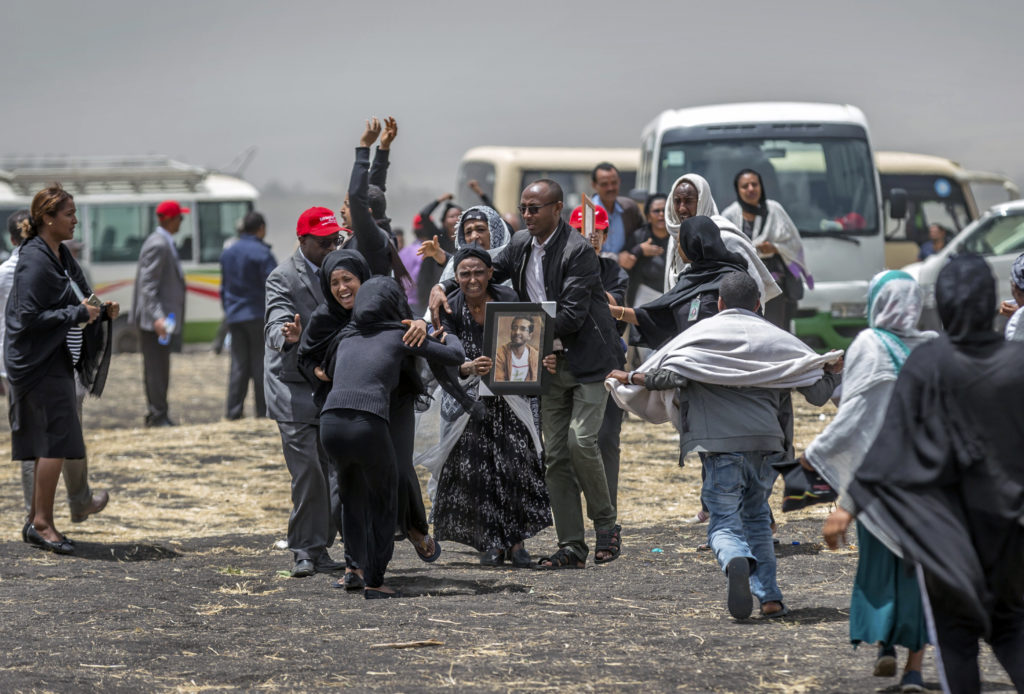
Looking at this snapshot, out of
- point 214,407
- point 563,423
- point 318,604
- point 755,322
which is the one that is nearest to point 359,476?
point 318,604

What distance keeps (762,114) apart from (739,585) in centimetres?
1095

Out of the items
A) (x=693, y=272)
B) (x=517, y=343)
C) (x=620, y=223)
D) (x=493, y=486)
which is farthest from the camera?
(x=620, y=223)

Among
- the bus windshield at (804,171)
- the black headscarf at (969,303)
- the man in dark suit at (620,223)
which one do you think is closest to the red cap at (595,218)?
the man in dark suit at (620,223)

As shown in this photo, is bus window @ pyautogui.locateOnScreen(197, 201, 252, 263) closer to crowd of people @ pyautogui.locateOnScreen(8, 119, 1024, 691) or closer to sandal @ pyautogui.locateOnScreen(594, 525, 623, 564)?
crowd of people @ pyautogui.locateOnScreen(8, 119, 1024, 691)

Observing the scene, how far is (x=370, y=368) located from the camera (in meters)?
7.01

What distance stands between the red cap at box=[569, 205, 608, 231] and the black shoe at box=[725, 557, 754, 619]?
3.25 metres

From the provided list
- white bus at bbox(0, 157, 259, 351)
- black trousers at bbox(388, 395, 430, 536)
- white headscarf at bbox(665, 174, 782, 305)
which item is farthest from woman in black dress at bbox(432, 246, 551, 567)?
white bus at bbox(0, 157, 259, 351)

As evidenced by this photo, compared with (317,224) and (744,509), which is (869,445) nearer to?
(744,509)

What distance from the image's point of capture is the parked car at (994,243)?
1728cm

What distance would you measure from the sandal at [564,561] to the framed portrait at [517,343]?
0.97 meters

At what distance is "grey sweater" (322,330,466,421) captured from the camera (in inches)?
273

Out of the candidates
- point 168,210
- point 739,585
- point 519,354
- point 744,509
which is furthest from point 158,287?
point 739,585

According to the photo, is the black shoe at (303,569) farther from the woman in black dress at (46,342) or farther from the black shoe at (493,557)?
the woman in black dress at (46,342)

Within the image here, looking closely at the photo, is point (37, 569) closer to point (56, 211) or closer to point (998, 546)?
point (56, 211)
